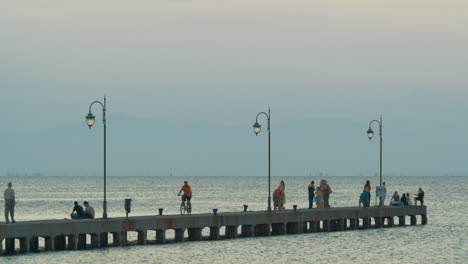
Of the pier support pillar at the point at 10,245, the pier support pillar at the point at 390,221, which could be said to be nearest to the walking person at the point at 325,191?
the pier support pillar at the point at 390,221

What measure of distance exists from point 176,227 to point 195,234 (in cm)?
215

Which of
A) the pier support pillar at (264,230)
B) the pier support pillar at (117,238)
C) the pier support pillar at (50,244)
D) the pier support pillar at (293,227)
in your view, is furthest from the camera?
the pier support pillar at (293,227)

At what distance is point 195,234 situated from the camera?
54531mm

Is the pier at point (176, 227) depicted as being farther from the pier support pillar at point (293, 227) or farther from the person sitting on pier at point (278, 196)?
the person sitting on pier at point (278, 196)

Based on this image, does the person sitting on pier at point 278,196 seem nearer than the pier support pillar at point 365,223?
Yes

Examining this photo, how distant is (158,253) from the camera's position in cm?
5009

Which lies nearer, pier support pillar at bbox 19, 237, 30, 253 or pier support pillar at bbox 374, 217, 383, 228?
pier support pillar at bbox 19, 237, 30, 253

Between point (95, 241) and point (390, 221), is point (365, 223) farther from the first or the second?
point (95, 241)

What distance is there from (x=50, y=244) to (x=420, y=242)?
23115 millimetres

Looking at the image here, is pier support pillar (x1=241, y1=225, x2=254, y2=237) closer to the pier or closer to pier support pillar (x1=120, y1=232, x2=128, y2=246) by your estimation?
the pier

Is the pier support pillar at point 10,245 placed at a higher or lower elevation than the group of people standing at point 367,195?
lower

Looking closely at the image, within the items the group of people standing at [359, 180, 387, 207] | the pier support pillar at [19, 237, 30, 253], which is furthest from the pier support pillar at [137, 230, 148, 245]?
the group of people standing at [359, 180, 387, 207]

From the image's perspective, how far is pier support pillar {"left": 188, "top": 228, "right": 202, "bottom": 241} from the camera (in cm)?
5444

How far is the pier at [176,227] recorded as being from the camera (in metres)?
45.7
